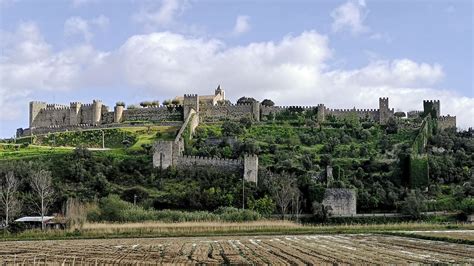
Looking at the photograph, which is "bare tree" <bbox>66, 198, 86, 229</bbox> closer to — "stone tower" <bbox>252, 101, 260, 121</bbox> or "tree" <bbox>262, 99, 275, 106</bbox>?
"stone tower" <bbox>252, 101, 260, 121</bbox>

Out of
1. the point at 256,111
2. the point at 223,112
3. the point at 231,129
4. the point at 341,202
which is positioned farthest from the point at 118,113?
the point at 341,202

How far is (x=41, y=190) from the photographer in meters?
47.0

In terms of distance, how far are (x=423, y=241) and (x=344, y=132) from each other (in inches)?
1899

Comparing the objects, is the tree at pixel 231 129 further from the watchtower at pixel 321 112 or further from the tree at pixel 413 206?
the tree at pixel 413 206

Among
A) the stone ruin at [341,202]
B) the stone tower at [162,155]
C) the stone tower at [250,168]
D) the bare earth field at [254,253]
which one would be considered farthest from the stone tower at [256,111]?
the bare earth field at [254,253]

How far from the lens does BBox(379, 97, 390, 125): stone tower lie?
8131 centimetres

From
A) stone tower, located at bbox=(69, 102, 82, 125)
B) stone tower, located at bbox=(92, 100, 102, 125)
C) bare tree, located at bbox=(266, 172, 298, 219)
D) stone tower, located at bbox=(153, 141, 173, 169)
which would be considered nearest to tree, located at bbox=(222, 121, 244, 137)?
stone tower, located at bbox=(153, 141, 173, 169)

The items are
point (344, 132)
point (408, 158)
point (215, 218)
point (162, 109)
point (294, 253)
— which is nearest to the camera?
point (294, 253)

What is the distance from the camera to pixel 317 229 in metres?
39.1

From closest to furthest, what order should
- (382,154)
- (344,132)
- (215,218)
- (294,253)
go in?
(294,253), (215,218), (382,154), (344,132)

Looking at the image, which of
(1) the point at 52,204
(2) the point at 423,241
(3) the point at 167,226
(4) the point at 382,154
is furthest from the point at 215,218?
(4) the point at 382,154

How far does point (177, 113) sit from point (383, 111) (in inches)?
1028

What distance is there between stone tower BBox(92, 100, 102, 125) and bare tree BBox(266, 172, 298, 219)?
38.5 metres

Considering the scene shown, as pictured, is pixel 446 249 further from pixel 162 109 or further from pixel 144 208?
pixel 162 109
